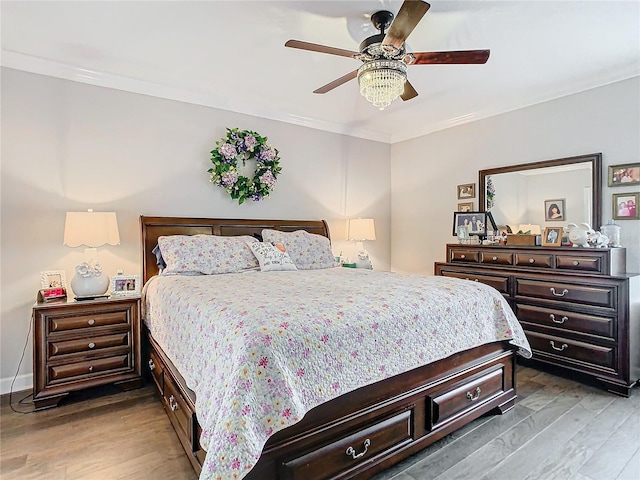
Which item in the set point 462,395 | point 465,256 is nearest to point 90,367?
point 462,395

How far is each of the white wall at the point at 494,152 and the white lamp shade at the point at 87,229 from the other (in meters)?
3.76

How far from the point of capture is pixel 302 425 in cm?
150

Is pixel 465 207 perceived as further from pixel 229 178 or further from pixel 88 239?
pixel 88 239

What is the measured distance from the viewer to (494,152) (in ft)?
13.4

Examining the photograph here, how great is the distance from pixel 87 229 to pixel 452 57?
293 centimetres

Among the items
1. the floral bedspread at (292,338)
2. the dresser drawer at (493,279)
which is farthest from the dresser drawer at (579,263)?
the floral bedspread at (292,338)

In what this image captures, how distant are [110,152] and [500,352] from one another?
3.63m

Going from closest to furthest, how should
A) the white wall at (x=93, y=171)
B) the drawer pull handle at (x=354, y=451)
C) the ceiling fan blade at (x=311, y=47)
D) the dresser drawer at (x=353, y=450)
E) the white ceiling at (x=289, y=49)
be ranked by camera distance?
the dresser drawer at (x=353, y=450)
the drawer pull handle at (x=354, y=451)
the ceiling fan blade at (x=311, y=47)
the white ceiling at (x=289, y=49)
the white wall at (x=93, y=171)

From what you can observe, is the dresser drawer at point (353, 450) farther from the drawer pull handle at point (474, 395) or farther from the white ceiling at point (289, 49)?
the white ceiling at point (289, 49)

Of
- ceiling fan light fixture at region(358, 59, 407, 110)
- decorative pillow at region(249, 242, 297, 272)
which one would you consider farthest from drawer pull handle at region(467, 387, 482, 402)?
ceiling fan light fixture at region(358, 59, 407, 110)

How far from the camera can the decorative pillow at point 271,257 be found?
10.7 ft

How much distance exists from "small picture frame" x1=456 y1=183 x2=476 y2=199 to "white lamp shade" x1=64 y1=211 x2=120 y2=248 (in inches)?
152

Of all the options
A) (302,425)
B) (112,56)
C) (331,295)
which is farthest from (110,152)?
(302,425)

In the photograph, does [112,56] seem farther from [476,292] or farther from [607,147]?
[607,147]
